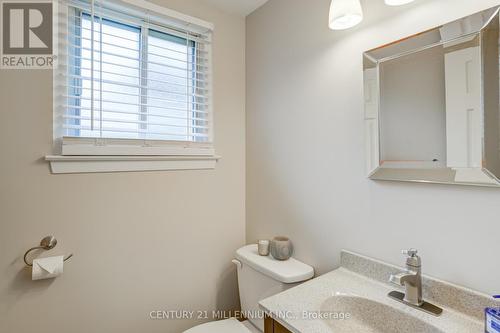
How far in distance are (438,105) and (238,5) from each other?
1333mm

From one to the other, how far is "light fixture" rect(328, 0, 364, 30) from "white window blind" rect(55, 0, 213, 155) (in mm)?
854

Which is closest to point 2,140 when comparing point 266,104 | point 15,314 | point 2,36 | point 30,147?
point 30,147

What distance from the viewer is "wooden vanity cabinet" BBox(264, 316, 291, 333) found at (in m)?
0.91

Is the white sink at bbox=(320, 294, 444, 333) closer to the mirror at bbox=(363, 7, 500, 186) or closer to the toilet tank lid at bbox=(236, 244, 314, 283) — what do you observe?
the toilet tank lid at bbox=(236, 244, 314, 283)

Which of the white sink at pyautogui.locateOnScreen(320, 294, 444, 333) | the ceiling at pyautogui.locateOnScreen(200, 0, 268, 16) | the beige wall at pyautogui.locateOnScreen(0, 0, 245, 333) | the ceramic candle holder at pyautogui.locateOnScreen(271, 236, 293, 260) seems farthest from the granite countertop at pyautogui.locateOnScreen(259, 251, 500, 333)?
the ceiling at pyautogui.locateOnScreen(200, 0, 268, 16)

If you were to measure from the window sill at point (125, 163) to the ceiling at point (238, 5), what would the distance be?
3.17 feet

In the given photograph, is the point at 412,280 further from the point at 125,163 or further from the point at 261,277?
the point at 125,163

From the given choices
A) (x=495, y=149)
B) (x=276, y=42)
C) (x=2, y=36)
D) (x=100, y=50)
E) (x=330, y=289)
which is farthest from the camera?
(x=276, y=42)

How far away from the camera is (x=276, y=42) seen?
1.58 metres

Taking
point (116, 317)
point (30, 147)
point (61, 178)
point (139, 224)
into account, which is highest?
point (30, 147)

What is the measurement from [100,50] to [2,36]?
0.37 m

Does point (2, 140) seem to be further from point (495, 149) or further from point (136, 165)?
point (495, 149)

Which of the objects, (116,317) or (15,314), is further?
(116,317)

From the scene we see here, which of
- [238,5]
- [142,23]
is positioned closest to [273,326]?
[142,23]
